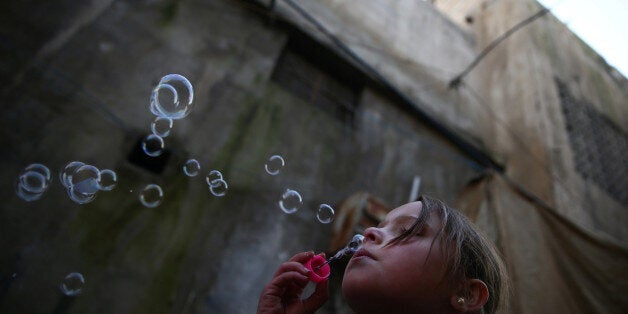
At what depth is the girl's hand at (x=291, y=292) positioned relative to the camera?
50.6 inches

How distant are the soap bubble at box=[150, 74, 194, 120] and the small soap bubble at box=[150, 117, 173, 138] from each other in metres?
0.43

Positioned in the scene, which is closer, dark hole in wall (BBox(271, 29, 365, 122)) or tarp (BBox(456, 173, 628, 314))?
tarp (BBox(456, 173, 628, 314))

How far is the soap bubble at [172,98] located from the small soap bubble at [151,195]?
672mm

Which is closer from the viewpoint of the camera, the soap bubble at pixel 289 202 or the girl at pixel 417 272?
the girl at pixel 417 272

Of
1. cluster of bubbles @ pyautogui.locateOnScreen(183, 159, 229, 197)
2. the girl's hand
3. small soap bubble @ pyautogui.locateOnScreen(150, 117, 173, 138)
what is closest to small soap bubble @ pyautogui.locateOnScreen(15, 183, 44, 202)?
small soap bubble @ pyautogui.locateOnScreen(150, 117, 173, 138)

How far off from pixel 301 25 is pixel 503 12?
199 inches

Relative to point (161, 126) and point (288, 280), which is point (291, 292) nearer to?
point (288, 280)

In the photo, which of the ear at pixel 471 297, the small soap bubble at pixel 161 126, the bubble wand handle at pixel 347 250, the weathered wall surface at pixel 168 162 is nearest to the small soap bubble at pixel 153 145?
the small soap bubble at pixel 161 126

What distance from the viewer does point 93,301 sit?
223 cm

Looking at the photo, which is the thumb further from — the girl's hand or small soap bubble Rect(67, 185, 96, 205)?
small soap bubble Rect(67, 185, 96, 205)

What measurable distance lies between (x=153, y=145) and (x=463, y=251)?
7.85 feet

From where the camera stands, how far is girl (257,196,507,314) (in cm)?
107

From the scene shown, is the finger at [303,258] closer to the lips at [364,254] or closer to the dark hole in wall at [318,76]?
the lips at [364,254]

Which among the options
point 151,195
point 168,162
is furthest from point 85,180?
point 168,162
